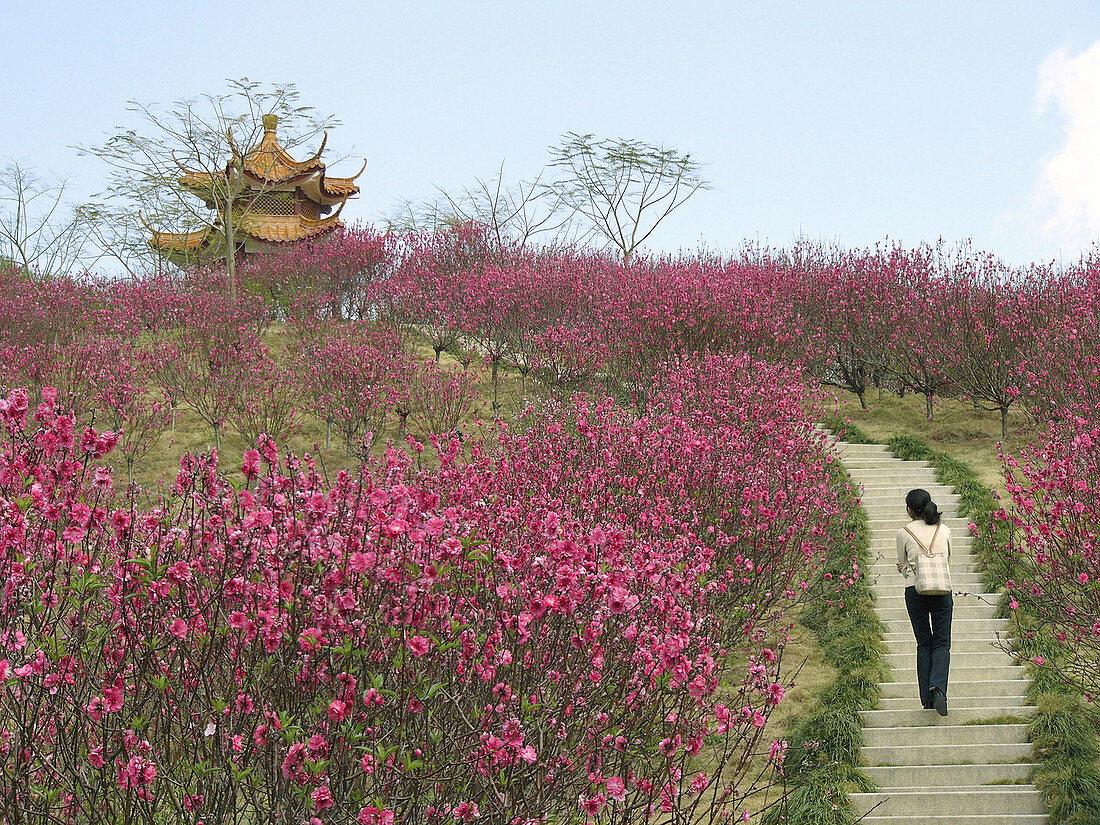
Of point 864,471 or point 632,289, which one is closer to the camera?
point 864,471

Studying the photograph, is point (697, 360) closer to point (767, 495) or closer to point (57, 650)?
point (767, 495)

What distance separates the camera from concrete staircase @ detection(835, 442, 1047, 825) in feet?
22.8

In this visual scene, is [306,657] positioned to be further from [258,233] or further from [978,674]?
[258,233]

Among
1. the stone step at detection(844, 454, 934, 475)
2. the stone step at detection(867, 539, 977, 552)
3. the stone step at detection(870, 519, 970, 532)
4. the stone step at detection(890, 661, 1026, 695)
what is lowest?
the stone step at detection(890, 661, 1026, 695)

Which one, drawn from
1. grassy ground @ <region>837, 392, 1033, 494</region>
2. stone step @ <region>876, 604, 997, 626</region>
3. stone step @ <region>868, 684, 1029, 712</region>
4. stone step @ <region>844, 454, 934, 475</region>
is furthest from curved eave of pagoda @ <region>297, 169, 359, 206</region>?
stone step @ <region>868, 684, 1029, 712</region>

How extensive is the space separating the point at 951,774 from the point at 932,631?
1.08m

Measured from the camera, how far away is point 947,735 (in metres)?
7.80

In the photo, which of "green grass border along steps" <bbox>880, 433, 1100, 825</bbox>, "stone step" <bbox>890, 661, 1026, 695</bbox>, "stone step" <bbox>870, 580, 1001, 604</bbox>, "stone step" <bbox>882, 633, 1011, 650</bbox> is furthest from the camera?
"stone step" <bbox>870, 580, 1001, 604</bbox>

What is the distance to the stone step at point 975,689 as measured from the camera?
851cm

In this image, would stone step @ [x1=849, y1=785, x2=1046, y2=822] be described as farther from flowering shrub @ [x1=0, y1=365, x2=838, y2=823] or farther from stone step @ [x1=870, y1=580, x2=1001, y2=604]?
stone step @ [x1=870, y1=580, x2=1001, y2=604]

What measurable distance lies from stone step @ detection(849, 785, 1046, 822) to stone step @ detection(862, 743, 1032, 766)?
407mm

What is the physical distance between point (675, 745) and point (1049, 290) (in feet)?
50.2

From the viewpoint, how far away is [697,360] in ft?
51.6

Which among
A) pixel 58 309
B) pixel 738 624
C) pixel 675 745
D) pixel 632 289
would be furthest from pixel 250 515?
pixel 58 309
